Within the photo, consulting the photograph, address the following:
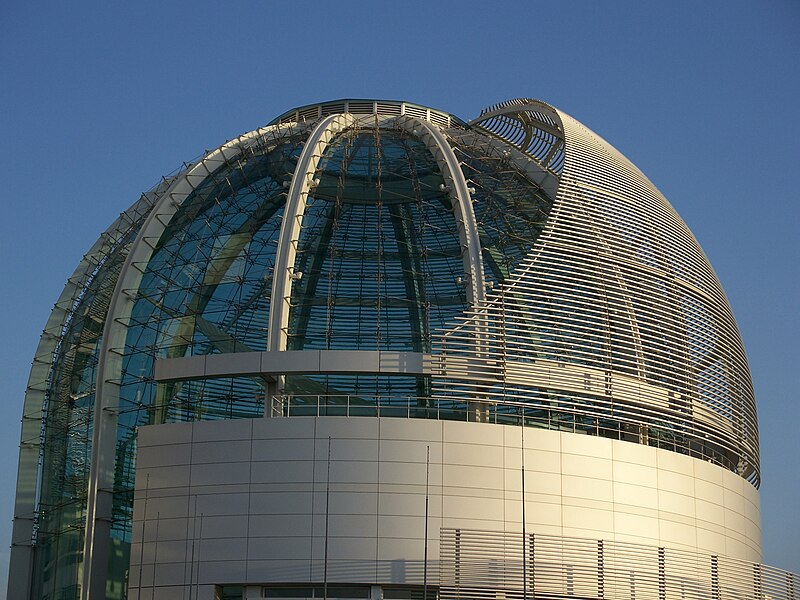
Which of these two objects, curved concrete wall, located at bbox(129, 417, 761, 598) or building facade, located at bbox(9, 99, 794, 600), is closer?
curved concrete wall, located at bbox(129, 417, 761, 598)

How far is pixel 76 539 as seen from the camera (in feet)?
140

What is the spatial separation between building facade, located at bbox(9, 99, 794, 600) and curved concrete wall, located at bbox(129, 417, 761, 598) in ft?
0.24

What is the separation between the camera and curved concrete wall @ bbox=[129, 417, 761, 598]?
3762 cm

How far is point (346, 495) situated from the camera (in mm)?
37906

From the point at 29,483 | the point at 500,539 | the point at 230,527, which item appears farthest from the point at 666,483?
the point at 29,483

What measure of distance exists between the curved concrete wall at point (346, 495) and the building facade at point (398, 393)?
0.24ft

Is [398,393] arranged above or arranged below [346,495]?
above

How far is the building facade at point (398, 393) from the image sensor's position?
3803cm

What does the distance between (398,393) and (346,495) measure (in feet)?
13.4

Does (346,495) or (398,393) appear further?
(398,393)

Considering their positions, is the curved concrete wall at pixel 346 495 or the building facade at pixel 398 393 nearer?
the curved concrete wall at pixel 346 495

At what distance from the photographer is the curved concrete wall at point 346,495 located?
37625 millimetres

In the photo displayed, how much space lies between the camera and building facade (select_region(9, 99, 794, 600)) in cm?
3803

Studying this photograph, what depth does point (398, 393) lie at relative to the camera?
40.1 metres
